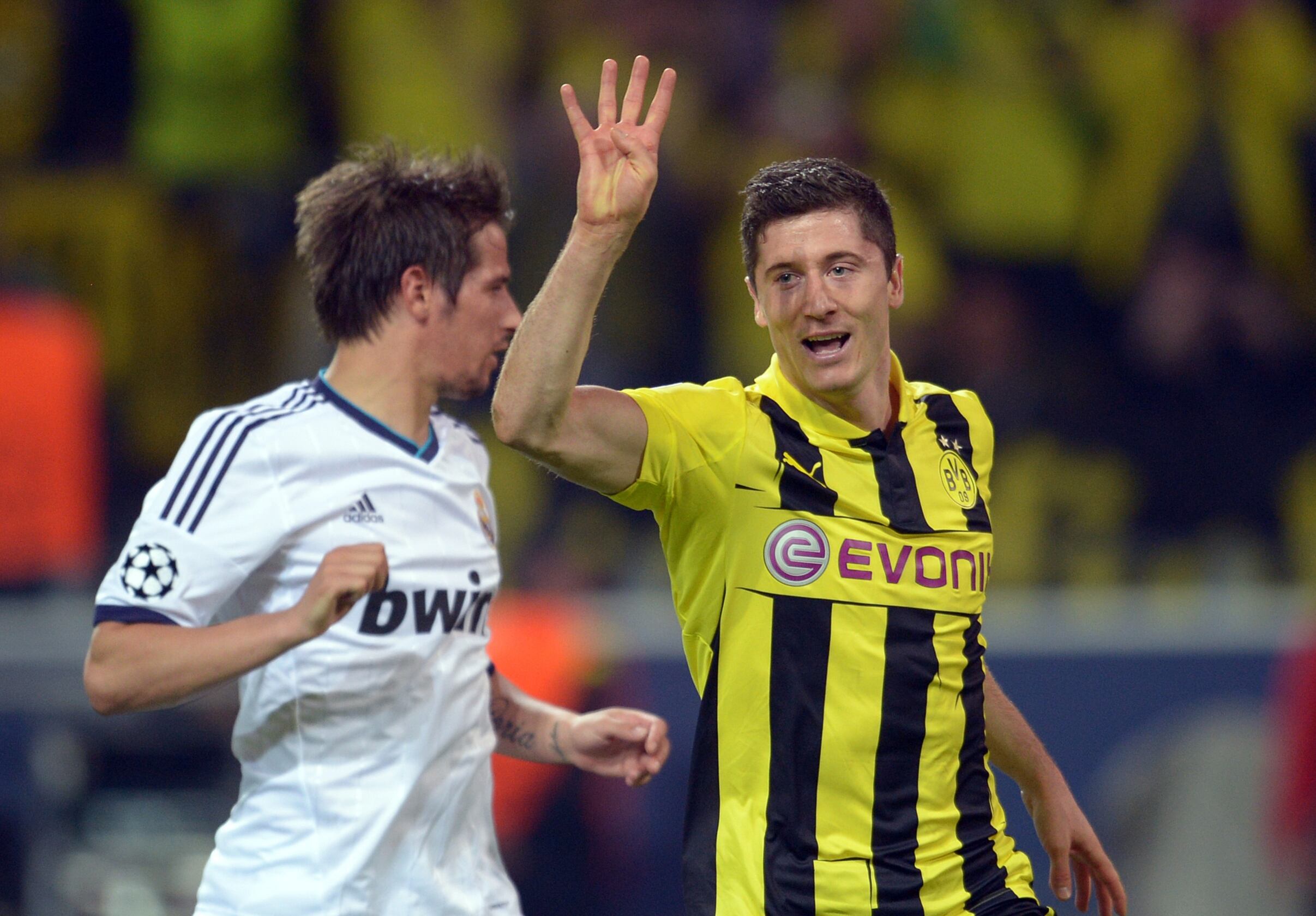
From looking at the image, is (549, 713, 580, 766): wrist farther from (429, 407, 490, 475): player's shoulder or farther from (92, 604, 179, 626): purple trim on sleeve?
(92, 604, 179, 626): purple trim on sleeve

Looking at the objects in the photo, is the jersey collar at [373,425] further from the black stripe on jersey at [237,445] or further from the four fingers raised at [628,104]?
the four fingers raised at [628,104]

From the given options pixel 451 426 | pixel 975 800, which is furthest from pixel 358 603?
pixel 975 800

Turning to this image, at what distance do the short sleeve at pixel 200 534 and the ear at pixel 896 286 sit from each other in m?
1.24

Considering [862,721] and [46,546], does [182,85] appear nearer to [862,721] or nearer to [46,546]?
[46,546]

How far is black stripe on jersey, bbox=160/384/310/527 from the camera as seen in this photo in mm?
3113

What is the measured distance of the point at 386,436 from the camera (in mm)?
3420

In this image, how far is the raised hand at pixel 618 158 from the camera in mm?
2756

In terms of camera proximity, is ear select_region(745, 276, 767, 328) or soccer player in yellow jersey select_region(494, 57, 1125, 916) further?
ear select_region(745, 276, 767, 328)

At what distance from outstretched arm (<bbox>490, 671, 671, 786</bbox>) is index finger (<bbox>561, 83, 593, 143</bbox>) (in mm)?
1260

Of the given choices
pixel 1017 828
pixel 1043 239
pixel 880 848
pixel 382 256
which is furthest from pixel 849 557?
pixel 1043 239

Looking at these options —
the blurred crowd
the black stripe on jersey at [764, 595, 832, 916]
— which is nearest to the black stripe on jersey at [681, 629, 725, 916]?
the black stripe on jersey at [764, 595, 832, 916]

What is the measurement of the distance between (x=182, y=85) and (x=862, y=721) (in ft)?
19.0

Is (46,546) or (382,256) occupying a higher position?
(382,256)

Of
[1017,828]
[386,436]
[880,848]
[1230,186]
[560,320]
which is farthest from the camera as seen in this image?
[1230,186]
